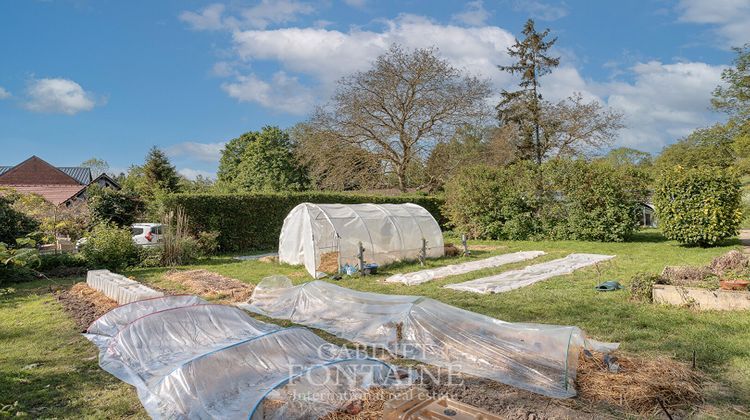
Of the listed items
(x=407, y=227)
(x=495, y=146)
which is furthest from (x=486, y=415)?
(x=495, y=146)

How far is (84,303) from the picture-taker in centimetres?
830

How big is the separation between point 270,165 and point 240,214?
815 inches

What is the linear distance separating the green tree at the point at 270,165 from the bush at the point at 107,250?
2144cm

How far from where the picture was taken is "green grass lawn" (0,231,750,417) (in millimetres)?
4156

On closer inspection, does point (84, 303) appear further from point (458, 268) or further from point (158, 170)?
point (158, 170)

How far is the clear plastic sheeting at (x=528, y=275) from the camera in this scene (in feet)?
29.1

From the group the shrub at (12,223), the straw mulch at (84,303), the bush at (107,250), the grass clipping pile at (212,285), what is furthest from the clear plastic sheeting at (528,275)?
the shrub at (12,223)

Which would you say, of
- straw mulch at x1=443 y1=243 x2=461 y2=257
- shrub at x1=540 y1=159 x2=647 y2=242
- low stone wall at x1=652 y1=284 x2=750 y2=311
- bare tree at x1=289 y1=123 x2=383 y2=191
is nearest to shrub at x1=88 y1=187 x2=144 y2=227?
bare tree at x1=289 y1=123 x2=383 y2=191

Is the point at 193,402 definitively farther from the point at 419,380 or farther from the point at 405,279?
the point at 405,279

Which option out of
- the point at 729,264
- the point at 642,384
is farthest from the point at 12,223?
the point at 729,264

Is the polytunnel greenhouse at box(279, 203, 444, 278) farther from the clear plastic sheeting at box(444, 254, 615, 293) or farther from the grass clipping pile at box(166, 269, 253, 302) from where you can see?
the clear plastic sheeting at box(444, 254, 615, 293)

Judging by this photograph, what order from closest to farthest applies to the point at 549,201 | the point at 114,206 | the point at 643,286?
the point at 643,286, the point at 549,201, the point at 114,206

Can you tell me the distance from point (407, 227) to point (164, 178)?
2131cm

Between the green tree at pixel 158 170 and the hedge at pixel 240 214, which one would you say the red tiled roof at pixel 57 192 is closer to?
the green tree at pixel 158 170
